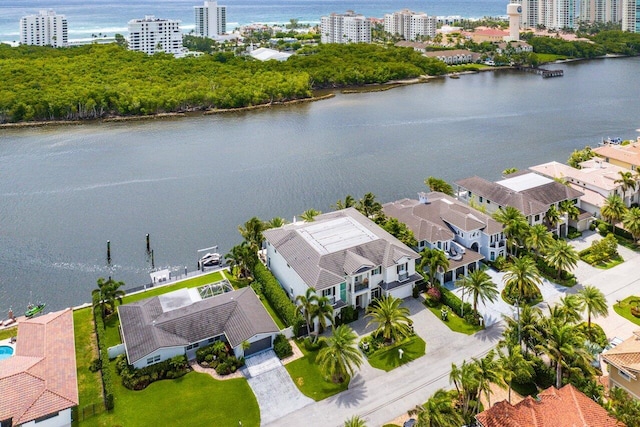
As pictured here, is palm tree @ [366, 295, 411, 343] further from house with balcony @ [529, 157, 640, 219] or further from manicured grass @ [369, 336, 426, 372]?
house with balcony @ [529, 157, 640, 219]

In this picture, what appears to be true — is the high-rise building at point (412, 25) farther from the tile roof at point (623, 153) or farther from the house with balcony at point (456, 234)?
the house with balcony at point (456, 234)

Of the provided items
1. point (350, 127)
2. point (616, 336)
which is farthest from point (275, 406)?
point (350, 127)

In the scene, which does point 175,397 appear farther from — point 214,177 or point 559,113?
point 559,113

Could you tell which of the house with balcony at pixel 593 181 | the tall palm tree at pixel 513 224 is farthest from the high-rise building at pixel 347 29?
the tall palm tree at pixel 513 224

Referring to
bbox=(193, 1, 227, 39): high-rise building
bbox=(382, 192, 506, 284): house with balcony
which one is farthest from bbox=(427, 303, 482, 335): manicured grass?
bbox=(193, 1, 227, 39): high-rise building

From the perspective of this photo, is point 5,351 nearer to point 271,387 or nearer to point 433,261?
point 271,387
